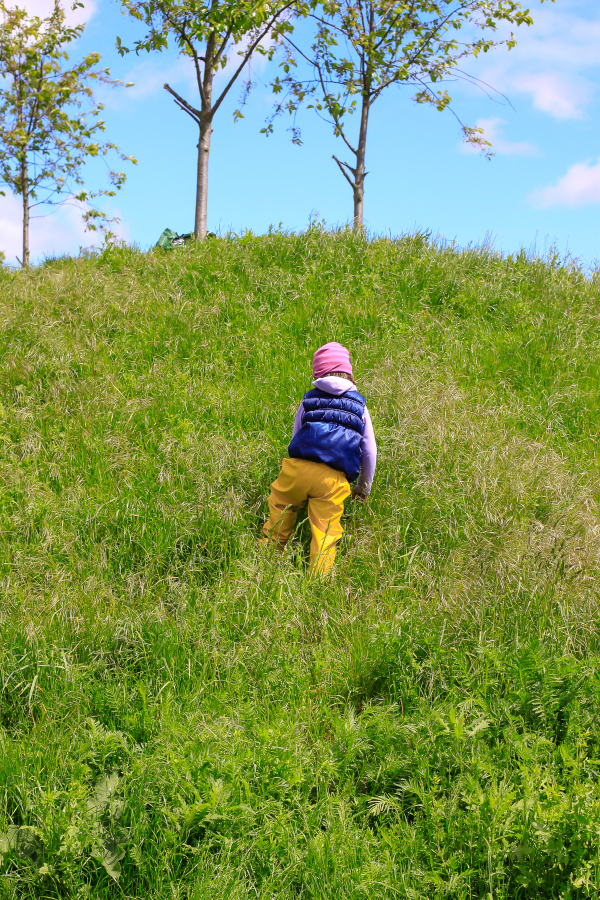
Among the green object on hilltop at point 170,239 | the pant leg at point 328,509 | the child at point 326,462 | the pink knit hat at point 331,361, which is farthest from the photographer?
the green object on hilltop at point 170,239

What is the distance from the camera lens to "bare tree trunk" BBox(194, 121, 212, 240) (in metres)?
11.6

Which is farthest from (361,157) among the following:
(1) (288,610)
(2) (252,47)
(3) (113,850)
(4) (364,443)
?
(3) (113,850)

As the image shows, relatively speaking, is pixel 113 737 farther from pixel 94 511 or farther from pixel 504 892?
pixel 94 511

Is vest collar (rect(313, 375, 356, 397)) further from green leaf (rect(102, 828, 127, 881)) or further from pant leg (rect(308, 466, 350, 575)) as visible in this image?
green leaf (rect(102, 828, 127, 881))

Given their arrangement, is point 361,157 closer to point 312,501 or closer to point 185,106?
point 185,106

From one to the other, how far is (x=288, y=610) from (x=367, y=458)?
146 cm

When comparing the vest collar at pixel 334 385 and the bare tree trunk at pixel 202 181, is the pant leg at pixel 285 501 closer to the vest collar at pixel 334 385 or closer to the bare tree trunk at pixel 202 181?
the vest collar at pixel 334 385

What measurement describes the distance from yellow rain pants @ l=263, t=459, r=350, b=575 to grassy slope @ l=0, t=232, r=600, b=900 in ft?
0.53

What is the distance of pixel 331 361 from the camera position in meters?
5.13

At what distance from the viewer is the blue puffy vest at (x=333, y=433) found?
4.77 meters

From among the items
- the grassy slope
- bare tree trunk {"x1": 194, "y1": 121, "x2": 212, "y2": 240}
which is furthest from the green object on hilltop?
the grassy slope

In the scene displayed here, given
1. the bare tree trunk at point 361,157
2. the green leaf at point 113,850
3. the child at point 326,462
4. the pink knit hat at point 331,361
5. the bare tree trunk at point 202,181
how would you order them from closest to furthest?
the green leaf at point 113,850 → the child at point 326,462 → the pink knit hat at point 331,361 → the bare tree trunk at point 202,181 → the bare tree trunk at point 361,157

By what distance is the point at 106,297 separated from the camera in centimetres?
793

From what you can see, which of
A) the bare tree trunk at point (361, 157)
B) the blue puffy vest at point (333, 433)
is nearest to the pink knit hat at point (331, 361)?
the blue puffy vest at point (333, 433)
